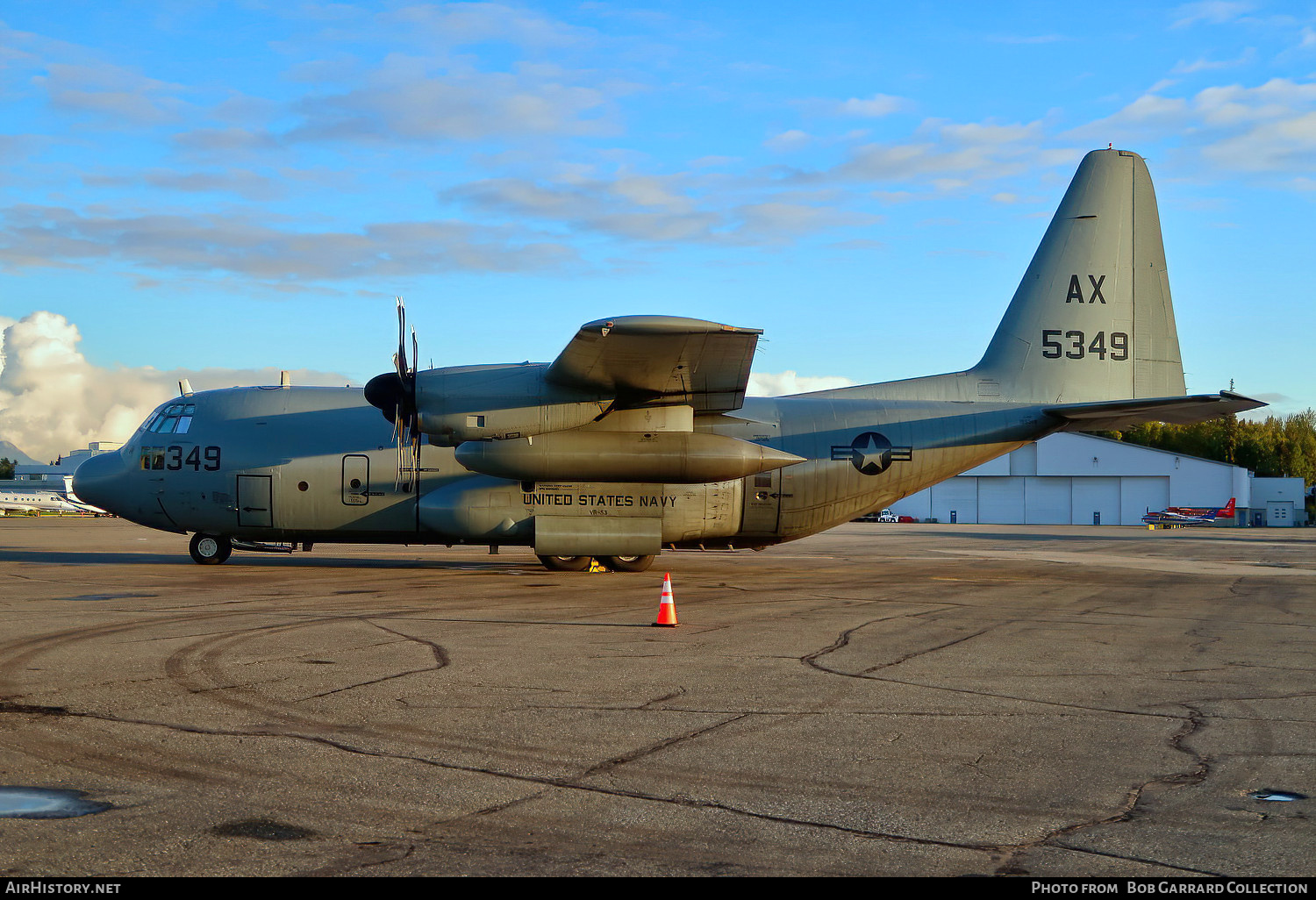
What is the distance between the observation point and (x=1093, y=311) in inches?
874

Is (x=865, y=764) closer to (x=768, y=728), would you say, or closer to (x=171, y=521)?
(x=768, y=728)

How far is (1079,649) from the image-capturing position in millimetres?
11352

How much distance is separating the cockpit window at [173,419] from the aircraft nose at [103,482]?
3.40ft

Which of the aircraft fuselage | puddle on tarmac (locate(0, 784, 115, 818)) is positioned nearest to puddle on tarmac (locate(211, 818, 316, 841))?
puddle on tarmac (locate(0, 784, 115, 818))

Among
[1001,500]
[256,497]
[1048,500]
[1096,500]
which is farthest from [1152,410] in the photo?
[1096,500]

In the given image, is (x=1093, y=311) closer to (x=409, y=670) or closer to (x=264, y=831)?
(x=409, y=670)

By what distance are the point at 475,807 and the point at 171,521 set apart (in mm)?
18693

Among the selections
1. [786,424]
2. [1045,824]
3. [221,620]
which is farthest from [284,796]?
[786,424]

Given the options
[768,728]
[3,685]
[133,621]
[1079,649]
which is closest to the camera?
[768,728]

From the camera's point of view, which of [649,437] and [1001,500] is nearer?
[649,437]

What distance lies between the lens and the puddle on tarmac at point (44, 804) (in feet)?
16.6

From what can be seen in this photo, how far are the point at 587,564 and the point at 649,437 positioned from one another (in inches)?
164

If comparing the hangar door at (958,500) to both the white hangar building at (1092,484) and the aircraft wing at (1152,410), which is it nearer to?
the white hangar building at (1092,484)

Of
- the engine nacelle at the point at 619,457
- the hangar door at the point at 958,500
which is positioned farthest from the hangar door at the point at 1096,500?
the engine nacelle at the point at 619,457
